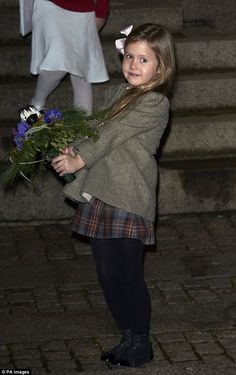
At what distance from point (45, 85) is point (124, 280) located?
3109 millimetres

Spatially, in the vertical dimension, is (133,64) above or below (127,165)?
above

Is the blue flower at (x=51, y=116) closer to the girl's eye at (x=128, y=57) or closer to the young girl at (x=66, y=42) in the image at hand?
the girl's eye at (x=128, y=57)

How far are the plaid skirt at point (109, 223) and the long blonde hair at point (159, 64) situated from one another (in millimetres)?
489

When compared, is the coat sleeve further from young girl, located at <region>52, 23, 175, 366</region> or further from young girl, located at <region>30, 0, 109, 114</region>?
young girl, located at <region>30, 0, 109, 114</region>

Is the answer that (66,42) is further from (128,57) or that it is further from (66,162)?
(66,162)

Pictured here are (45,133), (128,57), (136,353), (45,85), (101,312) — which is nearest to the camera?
(45,133)

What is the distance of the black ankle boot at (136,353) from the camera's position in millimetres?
5871

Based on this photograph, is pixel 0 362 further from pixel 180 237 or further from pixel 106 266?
pixel 180 237

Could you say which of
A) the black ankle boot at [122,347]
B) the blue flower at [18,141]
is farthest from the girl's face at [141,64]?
the black ankle boot at [122,347]

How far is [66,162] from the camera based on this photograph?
551 cm

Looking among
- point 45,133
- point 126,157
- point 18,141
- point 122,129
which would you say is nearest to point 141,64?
Result: point 122,129

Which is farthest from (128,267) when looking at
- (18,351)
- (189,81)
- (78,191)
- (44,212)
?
(189,81)

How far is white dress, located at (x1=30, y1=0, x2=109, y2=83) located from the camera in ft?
27.2

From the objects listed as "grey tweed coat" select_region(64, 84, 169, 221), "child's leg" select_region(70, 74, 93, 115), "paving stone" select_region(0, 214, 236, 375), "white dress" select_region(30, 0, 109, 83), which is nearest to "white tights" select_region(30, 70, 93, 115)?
"child's leg" select_region(70, 74, 93, 115)
